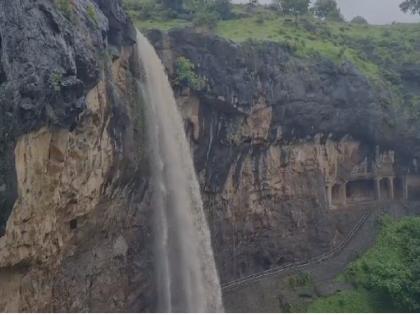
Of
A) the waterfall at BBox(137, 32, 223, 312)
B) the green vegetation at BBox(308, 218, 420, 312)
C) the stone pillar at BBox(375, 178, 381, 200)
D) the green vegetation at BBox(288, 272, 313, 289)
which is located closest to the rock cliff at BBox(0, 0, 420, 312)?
the stone pillar at BBox(375, 178, 381, 200)

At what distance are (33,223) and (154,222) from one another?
27.6ft

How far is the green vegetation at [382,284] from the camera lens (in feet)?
84.9

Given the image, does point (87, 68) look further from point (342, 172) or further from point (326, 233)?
point (342, 172)

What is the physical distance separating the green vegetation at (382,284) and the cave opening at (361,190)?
10.1 m

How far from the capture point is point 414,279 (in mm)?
26547

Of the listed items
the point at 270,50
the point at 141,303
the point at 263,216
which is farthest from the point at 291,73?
the point at 141,303

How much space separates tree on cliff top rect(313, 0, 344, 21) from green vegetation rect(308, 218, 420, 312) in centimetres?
3506

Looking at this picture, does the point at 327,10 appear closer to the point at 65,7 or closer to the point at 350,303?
the point at 350,303

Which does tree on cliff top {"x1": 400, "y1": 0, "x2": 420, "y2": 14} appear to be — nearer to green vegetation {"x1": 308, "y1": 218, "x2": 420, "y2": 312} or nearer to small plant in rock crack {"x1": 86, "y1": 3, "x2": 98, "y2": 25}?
green vegetation {"x1": 308, "y1": 218, "x2": 420, "y2": 312}

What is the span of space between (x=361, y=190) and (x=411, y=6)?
30052mm

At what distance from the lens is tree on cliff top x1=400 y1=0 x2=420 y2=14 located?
5941 centimetres

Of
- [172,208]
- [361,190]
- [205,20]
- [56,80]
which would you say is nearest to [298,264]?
[172,208]

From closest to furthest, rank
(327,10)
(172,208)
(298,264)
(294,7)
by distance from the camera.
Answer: (172,208) → (298,264) → (294,7) → (327,10)

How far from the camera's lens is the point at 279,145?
111 feet
